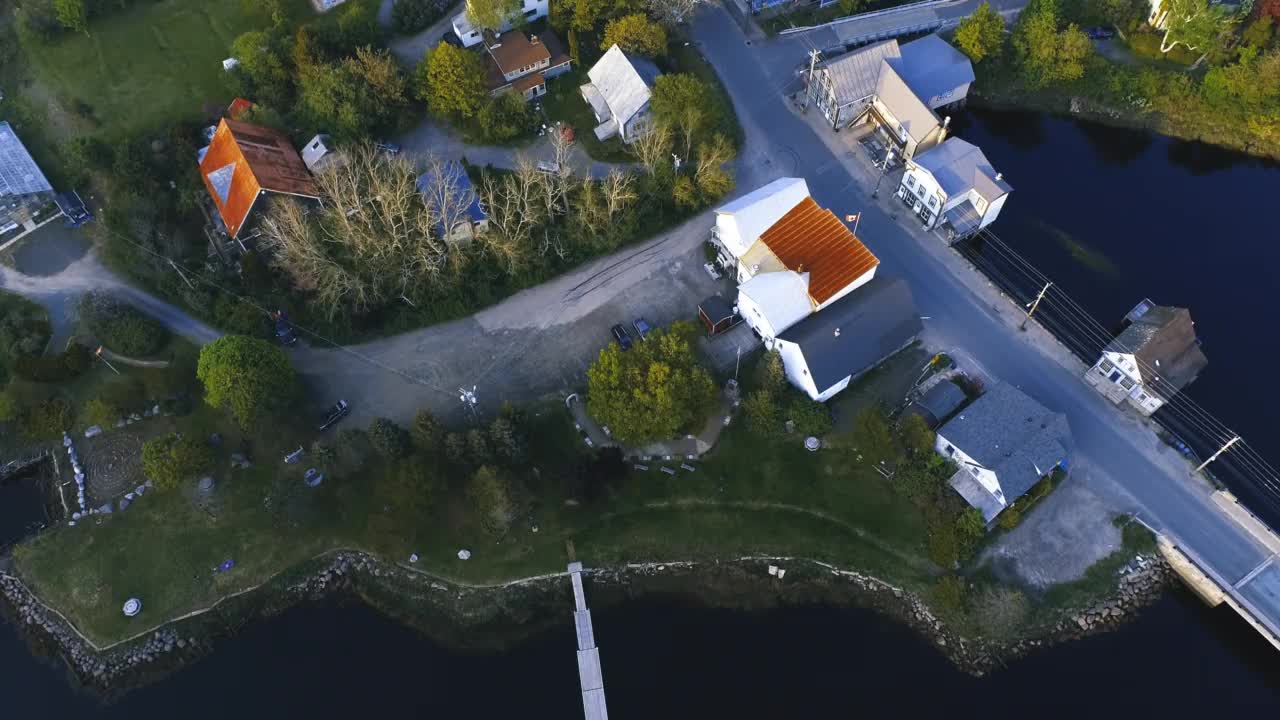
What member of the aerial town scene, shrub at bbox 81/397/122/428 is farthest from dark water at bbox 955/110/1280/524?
shrub at bbox 81/397/122/428

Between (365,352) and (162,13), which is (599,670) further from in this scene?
(162,13)

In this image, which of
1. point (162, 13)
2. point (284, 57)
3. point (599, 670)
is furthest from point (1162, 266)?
point (162, 13)

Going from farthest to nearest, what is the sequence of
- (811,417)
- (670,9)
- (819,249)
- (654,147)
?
(670,9)
(654,147)
(819,249)
(811,417)

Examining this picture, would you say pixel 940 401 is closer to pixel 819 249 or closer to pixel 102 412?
pixel 819 249

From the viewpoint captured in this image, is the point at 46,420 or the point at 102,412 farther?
the point at 46,420

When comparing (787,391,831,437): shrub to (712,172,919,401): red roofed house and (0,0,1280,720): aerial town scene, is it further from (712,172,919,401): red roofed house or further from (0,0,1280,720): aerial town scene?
(712,172,919,401): red roofed house

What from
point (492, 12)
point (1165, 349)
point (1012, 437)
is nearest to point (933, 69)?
point (1165, 349)
